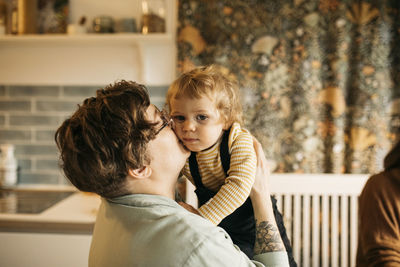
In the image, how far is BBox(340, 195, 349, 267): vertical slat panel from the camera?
203 cm

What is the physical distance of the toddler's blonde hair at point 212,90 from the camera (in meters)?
1.19

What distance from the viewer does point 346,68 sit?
2.25 meters

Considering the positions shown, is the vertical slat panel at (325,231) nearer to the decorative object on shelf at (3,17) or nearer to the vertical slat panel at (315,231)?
the vertical slat panel at (315,231)

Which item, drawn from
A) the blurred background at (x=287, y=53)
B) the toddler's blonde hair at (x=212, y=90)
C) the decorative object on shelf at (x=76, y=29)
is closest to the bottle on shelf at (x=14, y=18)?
the blurred background at (x=287, y=53)

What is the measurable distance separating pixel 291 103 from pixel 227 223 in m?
1.24

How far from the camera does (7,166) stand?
2.47 metres

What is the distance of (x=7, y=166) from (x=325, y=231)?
6.97 ft

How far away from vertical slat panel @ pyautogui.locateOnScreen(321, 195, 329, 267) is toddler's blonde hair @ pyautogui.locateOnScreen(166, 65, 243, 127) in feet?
3.38

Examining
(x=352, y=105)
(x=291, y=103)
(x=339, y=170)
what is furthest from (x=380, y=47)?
(x=339, y=170)

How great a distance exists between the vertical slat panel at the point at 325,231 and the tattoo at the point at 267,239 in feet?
3.51

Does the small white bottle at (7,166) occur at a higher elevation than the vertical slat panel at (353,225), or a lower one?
higher

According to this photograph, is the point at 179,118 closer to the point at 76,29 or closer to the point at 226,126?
the point at 226,126

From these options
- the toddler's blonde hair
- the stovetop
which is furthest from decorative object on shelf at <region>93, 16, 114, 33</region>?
the toddler's blonde hair

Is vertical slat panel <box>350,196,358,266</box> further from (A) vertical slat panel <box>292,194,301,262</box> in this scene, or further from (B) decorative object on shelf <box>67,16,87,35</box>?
(B) decorative object on shelf <box>67,16,87,35</box>
